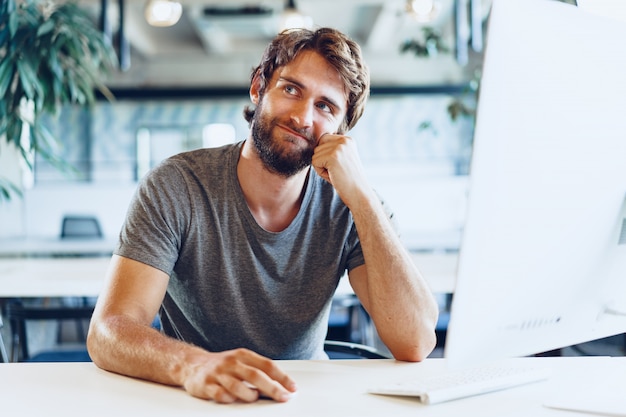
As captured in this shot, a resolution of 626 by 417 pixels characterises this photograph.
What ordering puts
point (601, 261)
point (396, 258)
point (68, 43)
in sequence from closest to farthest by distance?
point (601, 261) < point (396, 258) < point (68, 43)

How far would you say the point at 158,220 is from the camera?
140cm

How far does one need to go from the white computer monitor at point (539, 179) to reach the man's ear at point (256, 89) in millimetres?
1084

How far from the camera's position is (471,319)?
74 cm

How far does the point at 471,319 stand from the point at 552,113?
249mm

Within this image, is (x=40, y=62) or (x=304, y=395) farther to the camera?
(x=40, y=62)

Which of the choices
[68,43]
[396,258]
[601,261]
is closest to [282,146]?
[396,258]

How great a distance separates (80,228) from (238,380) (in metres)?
5.27

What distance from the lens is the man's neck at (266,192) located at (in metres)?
1.58

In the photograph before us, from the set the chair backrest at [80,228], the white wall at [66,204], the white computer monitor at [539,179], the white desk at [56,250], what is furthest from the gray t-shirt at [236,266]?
the white wall at [66,204]

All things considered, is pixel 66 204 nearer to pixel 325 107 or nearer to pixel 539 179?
pixel 325 107

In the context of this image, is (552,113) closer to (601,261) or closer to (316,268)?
(601,261)

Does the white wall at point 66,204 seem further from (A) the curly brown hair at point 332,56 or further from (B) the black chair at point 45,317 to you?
(A) the curly brown hair at point 332,56

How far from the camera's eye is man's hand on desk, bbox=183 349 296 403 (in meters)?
0.95

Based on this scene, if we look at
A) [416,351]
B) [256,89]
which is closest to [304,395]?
[416,351]
